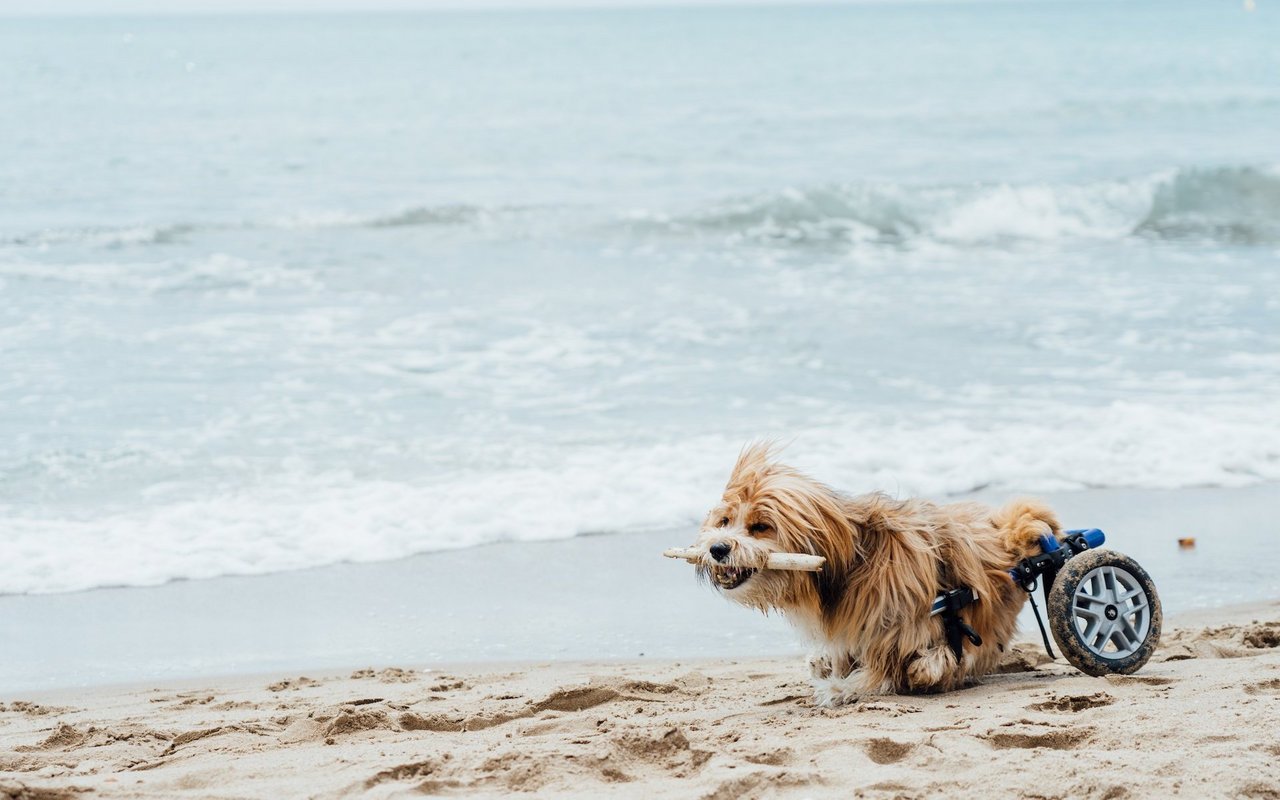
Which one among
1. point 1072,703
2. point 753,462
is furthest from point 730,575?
point 1072,703

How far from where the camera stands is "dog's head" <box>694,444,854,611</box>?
13.6 feet

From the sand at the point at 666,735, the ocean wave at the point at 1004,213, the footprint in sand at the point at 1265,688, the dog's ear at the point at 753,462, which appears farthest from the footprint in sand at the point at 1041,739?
the ocean wave at the point at 1004,213

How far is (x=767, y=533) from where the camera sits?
167 inches

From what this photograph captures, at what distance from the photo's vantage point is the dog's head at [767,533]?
4.16 metres

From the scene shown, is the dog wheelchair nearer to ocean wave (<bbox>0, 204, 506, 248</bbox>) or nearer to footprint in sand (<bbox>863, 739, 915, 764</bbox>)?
footprint in sand (<bbox>863, 739, 915, 764</bbox>)

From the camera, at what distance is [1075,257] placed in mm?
17391

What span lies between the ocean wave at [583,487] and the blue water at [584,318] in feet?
0.10

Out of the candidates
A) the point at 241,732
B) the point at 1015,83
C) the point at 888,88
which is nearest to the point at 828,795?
the point at 241,732

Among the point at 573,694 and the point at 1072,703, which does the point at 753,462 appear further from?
the point at 1072,703

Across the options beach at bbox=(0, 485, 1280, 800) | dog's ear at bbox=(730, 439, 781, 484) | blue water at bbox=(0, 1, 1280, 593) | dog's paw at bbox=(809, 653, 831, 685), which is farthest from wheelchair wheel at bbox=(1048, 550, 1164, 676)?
blue water at bbox=(0, 1, 1280, 593)

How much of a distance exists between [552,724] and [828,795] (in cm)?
119

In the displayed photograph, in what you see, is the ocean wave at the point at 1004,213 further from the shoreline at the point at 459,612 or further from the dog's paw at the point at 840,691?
the dog's paw at the point at 840,691

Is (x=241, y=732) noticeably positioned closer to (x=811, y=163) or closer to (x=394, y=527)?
(x=394, y=527)

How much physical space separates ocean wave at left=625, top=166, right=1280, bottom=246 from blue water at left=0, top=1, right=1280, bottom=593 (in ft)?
0.32
